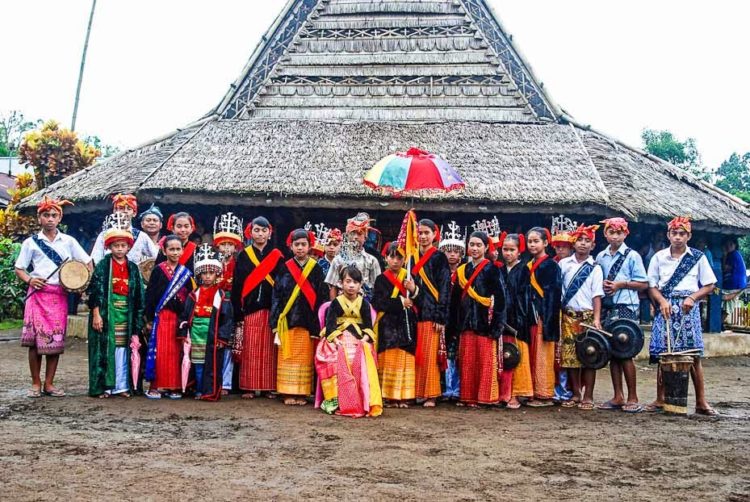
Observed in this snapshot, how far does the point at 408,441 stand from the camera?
5.34 m

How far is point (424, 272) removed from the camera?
6969 millimetres

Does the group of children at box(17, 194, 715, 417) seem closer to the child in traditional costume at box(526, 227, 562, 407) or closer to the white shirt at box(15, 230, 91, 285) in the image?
the child in traditional costume at box(526, 227, 562, 407)

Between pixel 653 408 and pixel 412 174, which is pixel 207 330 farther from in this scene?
pixel 653 408

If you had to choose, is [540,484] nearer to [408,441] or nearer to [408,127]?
[408,441]

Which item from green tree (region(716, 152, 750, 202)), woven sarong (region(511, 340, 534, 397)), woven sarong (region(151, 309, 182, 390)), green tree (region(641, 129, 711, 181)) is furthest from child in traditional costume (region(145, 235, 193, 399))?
green tree (region(716, 152, 750, 202))

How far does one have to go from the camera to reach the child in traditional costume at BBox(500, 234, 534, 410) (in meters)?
7.01

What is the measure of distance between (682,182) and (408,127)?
472 cm

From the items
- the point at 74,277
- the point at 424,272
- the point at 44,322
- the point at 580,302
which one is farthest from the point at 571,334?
the point at 44,322

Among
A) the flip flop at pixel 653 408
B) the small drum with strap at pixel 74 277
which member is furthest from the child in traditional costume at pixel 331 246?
the flip flop at pixel 653 408

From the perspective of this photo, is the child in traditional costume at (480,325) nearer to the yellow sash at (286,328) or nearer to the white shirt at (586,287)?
the white shirt at (586,287)

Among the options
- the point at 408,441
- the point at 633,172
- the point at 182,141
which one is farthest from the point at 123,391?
the point at 633,172

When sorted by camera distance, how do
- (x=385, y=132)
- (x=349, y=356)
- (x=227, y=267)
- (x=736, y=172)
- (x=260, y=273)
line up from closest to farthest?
(x=349, y=356) → (x=260, y=273) → (x=227, y=267) → (x=385, y=132) → (x=736, y=172)

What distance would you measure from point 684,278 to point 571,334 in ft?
3.52

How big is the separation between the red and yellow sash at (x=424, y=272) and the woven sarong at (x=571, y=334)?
1198 mm
